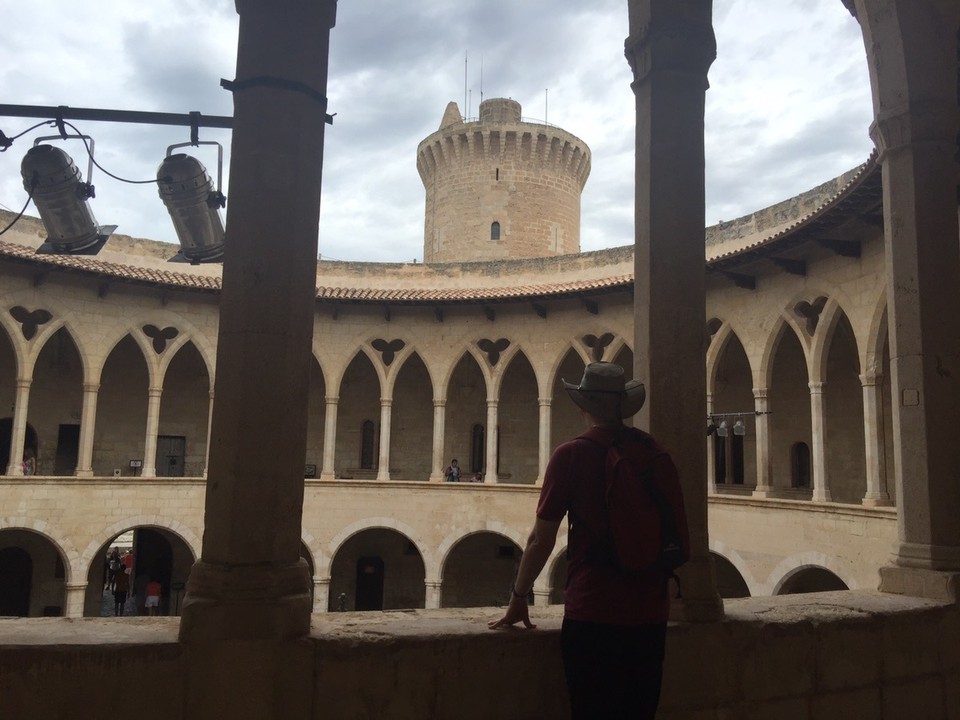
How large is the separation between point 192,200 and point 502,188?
27036 mm

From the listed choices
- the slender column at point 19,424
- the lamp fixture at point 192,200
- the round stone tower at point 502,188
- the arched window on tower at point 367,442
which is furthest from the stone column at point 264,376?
the round stone tower at point 502,188

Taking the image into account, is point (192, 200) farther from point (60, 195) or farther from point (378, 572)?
point (378, 572)

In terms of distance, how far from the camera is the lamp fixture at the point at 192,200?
520 cm

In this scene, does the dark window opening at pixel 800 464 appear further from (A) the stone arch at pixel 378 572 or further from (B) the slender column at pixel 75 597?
(B) the slender column at pixel 75 597

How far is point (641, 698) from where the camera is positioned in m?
2.82

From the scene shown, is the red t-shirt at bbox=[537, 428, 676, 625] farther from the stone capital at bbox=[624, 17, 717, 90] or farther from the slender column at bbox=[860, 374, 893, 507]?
the slender column at bbox=[860, 374, 893, 507]

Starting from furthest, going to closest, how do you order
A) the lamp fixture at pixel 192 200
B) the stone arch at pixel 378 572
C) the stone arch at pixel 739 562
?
1. the stone arch at pixel 378 572
2. the stone arch at pixel 739 562
3. the lamp fixture at pixel 192 200

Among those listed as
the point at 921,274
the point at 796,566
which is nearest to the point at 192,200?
the point at 921,274

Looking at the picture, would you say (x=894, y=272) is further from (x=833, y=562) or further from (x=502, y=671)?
(x=833, y=562)

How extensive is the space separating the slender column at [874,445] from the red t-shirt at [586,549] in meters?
11.9

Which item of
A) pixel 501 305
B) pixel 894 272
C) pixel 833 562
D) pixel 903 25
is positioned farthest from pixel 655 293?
pixel 501 305

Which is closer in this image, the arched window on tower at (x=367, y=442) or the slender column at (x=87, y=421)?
the slender column at (x=87, y=421)

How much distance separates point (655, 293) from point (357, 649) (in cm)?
212

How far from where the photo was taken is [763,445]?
16.0 meters
